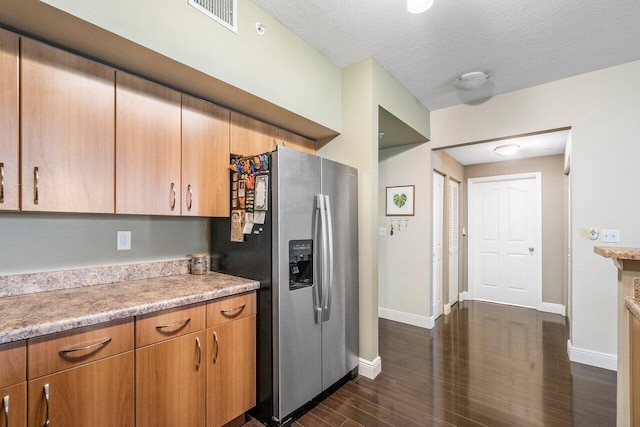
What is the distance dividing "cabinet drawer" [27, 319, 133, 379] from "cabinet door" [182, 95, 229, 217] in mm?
805

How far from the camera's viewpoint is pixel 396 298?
12.8 ft

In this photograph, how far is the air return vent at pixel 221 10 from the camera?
65.8 inches

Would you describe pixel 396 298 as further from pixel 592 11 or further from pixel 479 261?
pixel 592 11

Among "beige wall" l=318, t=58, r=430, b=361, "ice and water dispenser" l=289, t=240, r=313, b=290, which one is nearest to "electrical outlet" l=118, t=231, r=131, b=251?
"ice and water dispenser" l=289, t=240, r=313, b=290

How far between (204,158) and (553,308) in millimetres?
5265

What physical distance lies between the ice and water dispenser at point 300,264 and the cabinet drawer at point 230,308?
11.4 inches

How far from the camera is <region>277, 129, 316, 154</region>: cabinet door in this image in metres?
2.58

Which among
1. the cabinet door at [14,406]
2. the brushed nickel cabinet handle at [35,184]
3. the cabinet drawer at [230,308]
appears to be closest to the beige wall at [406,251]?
the cabinet drawer at [230,308]

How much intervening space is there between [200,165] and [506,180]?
4873mm

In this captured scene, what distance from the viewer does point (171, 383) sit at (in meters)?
1.51

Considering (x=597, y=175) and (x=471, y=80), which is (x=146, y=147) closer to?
(x=471, y=80)

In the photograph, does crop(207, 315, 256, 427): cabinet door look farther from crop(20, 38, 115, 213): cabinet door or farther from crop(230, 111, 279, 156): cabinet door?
crop(230, 111, 279, 156): cabinet door

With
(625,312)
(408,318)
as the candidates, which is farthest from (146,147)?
(408,318)

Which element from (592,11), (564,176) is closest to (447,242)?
(564,176)
